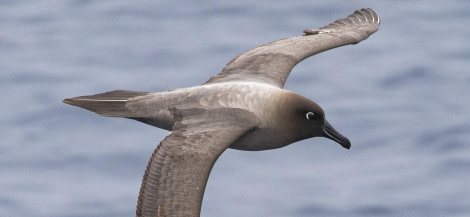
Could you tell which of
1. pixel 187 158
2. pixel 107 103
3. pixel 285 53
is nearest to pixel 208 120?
pixel 187 158

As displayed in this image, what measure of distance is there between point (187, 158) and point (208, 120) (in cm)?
99

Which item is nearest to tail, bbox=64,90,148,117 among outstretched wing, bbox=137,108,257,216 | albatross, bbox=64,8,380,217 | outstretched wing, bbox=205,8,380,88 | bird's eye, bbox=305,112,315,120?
albatross, bbox=64,8,380,217

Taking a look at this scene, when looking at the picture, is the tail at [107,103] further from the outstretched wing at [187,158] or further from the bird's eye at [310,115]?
the bird's eye at [310,115]

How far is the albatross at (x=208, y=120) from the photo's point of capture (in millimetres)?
15719

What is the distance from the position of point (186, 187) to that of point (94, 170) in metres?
6.45

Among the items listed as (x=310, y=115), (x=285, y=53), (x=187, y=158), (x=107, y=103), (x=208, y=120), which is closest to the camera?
(x=187, y=158)

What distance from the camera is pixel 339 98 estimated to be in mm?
23266

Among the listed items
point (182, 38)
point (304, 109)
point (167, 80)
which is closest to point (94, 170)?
point (167, 80)

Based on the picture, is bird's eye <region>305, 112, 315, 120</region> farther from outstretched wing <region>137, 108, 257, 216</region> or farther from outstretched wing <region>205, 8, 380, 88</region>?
outstretched wing <region>205, 8, 380, 88</region>

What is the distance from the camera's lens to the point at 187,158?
52.5 ft

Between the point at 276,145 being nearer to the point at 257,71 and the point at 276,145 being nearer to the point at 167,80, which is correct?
the point at 257,71

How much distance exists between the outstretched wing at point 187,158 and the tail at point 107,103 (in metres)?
0.86

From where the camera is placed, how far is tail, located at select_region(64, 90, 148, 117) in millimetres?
17625

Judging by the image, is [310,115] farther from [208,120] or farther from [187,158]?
[187,158]
